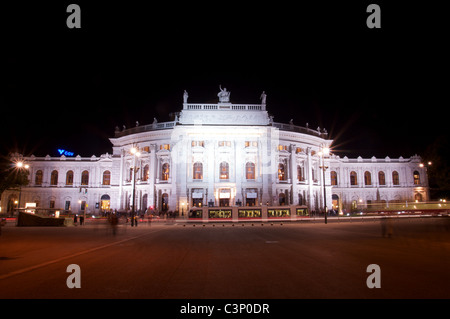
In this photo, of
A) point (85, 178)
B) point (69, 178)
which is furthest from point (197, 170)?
point (69, 178)

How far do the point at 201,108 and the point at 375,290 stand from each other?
168ft

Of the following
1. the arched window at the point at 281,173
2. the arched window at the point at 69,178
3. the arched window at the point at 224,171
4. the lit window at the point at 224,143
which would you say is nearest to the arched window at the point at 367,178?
the arched window at the point at 281,173

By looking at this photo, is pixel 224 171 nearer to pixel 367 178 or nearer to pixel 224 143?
pixel 224 143

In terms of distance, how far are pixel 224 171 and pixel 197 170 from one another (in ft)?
15.9

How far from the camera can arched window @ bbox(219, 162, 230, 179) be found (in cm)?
5675

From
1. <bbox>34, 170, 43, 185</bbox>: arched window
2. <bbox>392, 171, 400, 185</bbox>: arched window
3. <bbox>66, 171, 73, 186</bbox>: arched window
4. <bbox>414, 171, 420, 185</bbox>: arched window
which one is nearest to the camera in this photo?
<bbox>34, 170, 43, 185</bbox>: arched window

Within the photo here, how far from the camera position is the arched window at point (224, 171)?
5675 cm

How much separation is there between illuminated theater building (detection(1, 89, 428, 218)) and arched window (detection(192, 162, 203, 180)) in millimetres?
125

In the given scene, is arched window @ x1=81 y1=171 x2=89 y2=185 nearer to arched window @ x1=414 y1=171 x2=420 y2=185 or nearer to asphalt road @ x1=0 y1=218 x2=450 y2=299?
asphalt road @ x1=0 y1=218 x2=450 y2=299

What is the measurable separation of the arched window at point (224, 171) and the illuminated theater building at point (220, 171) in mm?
182

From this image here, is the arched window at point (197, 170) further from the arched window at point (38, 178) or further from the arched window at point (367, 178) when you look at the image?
the arched window at point (367, 178)

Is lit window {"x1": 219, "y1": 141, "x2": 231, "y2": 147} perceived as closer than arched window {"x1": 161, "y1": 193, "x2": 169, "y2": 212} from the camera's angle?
Yes

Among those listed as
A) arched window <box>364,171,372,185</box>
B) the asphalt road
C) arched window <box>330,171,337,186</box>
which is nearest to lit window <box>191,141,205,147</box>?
arched window <box>330,171,337,186</box>

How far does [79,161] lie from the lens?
70.4 meters
